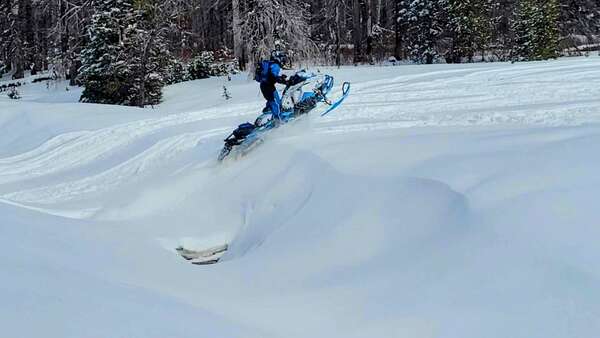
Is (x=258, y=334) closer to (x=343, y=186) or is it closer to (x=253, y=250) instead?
(x=253, y=250)

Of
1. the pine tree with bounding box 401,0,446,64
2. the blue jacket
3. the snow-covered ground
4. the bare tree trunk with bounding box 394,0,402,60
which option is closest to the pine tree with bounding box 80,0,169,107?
the snow-covered ground

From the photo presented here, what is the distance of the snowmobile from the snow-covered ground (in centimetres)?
25

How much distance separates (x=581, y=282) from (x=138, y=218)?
6520mm

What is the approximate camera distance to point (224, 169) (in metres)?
9.90

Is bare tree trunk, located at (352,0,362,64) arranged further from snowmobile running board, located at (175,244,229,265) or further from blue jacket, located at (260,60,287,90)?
snowmobile running board, located at (175,244,229,265)

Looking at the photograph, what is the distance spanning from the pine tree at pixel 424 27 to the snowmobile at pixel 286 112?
58.4ft

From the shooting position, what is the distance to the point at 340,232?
566 centimetres

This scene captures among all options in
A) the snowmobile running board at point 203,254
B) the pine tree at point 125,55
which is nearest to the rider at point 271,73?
the snowmobile running board at point 203,254

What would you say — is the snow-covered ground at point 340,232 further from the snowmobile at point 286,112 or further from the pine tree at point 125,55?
the pine tree at point 125,55

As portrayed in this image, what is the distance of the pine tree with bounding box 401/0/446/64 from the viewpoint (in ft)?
89.4

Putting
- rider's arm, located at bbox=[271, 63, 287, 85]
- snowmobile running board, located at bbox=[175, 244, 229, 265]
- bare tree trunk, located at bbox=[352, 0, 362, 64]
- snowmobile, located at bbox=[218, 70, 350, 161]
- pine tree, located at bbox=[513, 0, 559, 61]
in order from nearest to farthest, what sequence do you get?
1. snowmobile running board, located at bbox=[175, 244, 229, 265]
2. rider's arm, located at bbox=[271, 63, 287, 85]
3. snowmobile, located at bbox=[218, 70, 350, 161]
4. pine tree, located at bbox=[513, 0, 559, 61]
5. bare tree trunk, located at bbox=[352, 0, 362, 64]

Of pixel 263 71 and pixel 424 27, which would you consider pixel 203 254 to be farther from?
pixel 424 27

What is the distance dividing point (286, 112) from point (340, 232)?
16.3 feet

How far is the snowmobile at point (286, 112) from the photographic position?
10.1 metres
